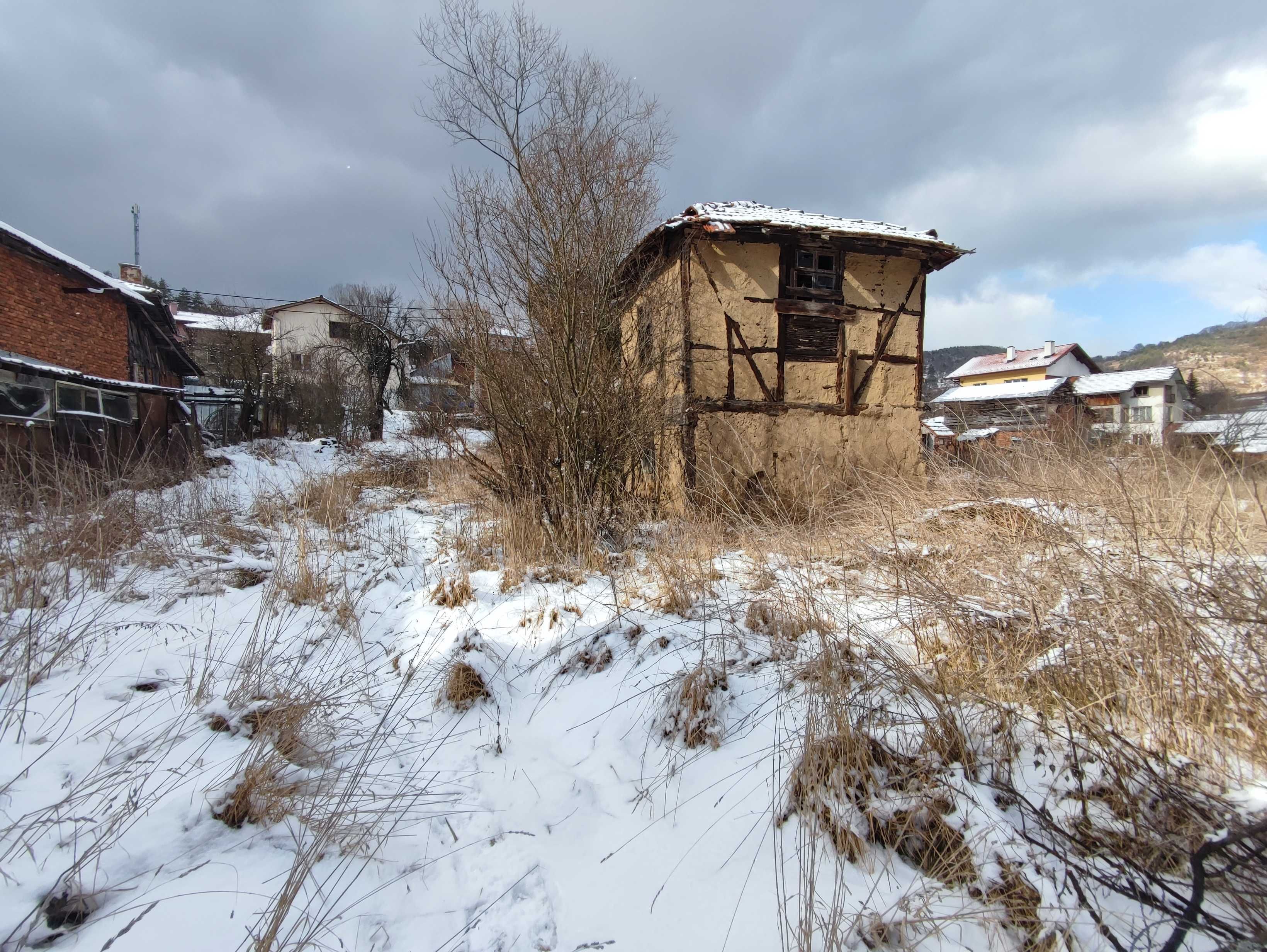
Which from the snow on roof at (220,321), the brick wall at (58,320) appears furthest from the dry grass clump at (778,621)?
the snow on roof at (220,321)

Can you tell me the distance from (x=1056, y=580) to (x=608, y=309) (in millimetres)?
4128

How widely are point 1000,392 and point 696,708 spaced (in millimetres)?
33786

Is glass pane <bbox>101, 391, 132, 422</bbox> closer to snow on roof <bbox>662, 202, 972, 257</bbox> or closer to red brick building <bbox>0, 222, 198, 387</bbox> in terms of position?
red brick building <bbox>0, 222, 198, 387</bbox>

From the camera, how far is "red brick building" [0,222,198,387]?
11578 millimetres

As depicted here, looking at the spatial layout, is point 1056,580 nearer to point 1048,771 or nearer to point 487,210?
point 1048,771

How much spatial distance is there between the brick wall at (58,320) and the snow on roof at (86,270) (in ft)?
1.11

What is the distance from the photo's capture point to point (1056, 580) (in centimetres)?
245

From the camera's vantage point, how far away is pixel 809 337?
8195mm

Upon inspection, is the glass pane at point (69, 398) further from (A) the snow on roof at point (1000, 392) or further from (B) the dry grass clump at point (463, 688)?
(A) the snow on roof at point (1000, 392)

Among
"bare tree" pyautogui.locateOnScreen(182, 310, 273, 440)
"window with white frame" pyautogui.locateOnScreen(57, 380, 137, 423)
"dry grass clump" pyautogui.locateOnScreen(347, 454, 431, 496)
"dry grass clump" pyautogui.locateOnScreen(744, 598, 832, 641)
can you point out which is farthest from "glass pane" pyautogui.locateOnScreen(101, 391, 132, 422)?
"dry grass clump" pyautogui.locateOnScreen(744, 598, 832, 641)

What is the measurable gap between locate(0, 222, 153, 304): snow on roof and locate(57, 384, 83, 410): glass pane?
11.8 feet

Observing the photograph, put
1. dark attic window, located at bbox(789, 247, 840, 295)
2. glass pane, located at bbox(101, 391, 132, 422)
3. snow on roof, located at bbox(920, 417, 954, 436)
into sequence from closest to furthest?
dark attic window, located at bbox(789, 247, 840, 295) < glass pane, located at bbox(101, 391, 132, 422) < snow on roof, located at bbox(920, 417, 954, 436)

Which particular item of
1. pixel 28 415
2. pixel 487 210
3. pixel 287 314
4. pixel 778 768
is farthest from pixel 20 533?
pixel 287 314

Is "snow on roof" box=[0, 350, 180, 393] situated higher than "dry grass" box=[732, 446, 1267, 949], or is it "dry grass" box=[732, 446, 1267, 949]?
"snow on roof" box=[0, 350, 180, 393]
